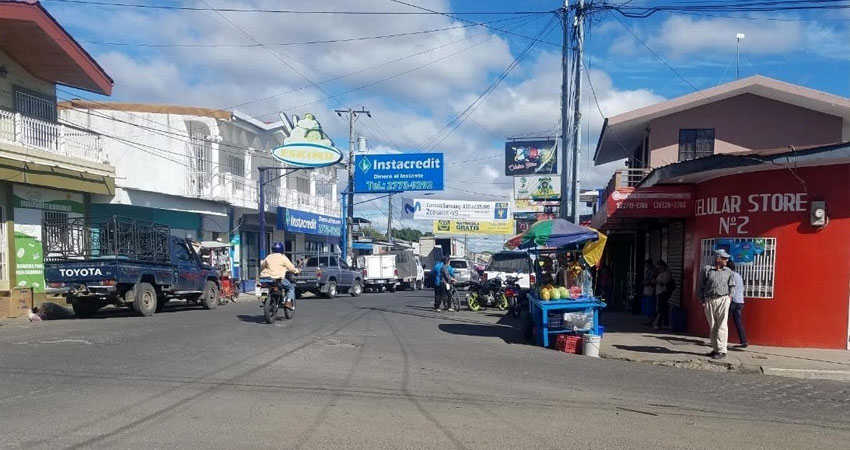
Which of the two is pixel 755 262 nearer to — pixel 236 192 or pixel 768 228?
pixel 768 228

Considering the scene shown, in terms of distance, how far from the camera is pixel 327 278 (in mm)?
29156

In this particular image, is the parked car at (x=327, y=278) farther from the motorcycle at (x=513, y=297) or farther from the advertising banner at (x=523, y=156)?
the advertising banner at (x=523, y=156)

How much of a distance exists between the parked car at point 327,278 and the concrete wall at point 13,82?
1078cm

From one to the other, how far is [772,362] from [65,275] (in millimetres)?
15027

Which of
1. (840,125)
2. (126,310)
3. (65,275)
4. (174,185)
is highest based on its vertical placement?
(840,125)

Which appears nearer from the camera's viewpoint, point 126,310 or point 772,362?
point 772,362

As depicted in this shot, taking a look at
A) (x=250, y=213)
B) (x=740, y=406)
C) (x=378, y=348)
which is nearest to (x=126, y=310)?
(x=378, y=348)

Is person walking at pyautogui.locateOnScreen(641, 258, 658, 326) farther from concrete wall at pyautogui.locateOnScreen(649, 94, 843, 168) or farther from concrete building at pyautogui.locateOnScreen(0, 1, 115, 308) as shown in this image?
concrete building at pyautogui.locateOnScreen(0, 1, 115, 308)

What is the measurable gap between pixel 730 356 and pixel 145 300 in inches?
533

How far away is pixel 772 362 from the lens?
11.2m

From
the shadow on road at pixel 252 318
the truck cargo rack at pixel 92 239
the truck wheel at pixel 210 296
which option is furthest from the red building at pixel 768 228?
the truck wheel at pixel 210 296

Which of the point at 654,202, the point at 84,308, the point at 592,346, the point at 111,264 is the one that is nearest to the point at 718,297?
the point at 592,346

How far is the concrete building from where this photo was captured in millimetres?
19109

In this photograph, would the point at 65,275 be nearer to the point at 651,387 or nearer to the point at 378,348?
the point at 378,348
